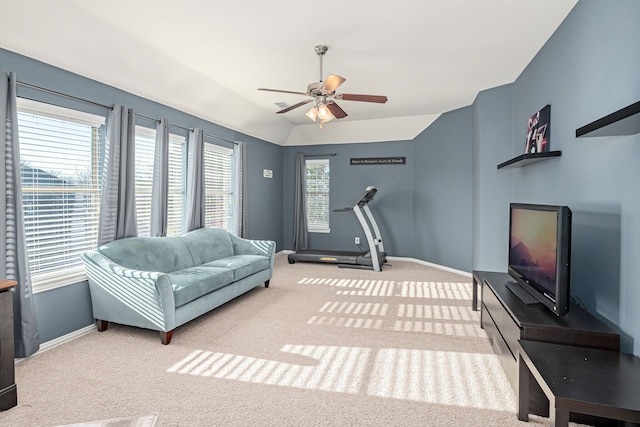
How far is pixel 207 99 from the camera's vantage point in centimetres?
482

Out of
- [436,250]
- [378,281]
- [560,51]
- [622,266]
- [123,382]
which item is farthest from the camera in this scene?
[436,250]

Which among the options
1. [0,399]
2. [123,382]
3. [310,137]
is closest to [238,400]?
[123,382]

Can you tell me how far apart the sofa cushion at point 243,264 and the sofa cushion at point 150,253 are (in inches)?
15.1

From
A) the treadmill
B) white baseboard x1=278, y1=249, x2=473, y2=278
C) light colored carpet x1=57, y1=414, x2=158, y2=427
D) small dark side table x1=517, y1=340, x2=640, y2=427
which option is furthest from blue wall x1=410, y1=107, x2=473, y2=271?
light colored carpet x1=57, y1=414, x2=158, y2=427

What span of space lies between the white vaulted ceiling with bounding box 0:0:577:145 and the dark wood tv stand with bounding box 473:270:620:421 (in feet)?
7.80

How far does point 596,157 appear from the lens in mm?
2367

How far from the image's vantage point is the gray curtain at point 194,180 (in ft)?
15.8

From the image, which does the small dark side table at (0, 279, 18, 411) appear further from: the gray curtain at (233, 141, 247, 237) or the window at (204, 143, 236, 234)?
the gray curtain at (233, 141, 247, 237)

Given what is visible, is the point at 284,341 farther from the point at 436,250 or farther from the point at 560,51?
the point at 436,250

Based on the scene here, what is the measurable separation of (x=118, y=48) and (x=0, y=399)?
2.98m

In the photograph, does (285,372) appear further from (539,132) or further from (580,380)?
(539,132)

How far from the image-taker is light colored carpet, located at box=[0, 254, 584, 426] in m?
2.08

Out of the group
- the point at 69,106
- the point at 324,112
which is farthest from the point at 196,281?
the point at 324,112

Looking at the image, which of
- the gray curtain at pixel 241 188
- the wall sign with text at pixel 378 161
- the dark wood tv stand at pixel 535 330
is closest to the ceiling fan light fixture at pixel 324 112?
the dark wood tv stand at pixel 535 330
